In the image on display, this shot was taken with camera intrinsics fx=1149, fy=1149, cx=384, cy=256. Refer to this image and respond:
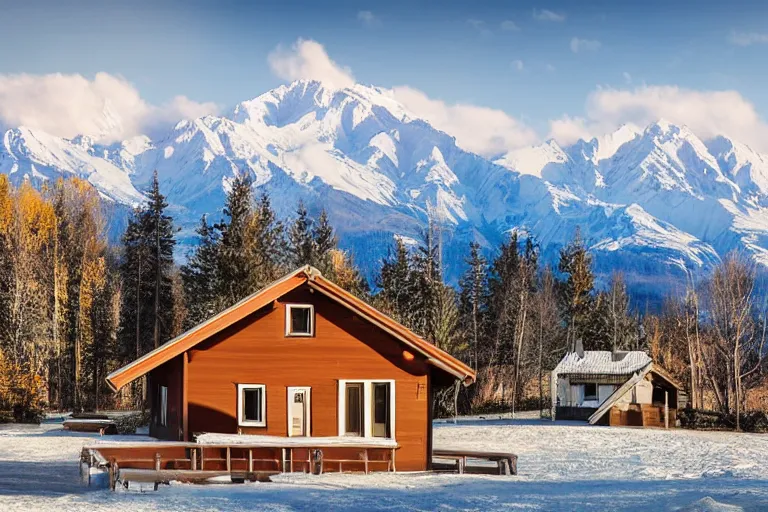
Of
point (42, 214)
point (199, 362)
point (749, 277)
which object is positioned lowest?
point (199, 362)

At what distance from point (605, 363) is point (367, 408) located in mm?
37613

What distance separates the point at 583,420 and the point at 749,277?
15.2 metres

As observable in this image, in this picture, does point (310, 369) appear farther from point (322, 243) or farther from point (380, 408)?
point (322, 243)

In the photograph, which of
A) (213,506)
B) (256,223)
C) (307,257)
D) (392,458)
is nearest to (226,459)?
(392,458)

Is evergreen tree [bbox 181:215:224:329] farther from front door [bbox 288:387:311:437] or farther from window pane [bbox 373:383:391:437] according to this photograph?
window pane [bbox 373:383:391:437]

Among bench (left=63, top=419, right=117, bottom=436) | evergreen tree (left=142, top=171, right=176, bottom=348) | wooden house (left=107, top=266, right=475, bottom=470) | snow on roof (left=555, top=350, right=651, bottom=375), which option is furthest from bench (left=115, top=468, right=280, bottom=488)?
evergreen tree (left=142, top=171, right=176, bottom=348)

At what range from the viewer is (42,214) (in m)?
86.6

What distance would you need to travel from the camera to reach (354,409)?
37938 millimetres

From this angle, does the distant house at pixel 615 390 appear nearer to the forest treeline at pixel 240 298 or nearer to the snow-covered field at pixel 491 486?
the forest treeline at pixel 240 298

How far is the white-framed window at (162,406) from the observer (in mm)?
40509

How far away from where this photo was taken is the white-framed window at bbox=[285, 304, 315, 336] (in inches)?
1496

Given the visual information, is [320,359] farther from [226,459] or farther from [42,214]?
Answer: [42,214]

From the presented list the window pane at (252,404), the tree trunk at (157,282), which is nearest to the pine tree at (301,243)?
the tree trunk at (157,282)

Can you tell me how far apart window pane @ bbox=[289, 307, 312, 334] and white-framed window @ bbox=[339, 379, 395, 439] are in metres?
2.20
